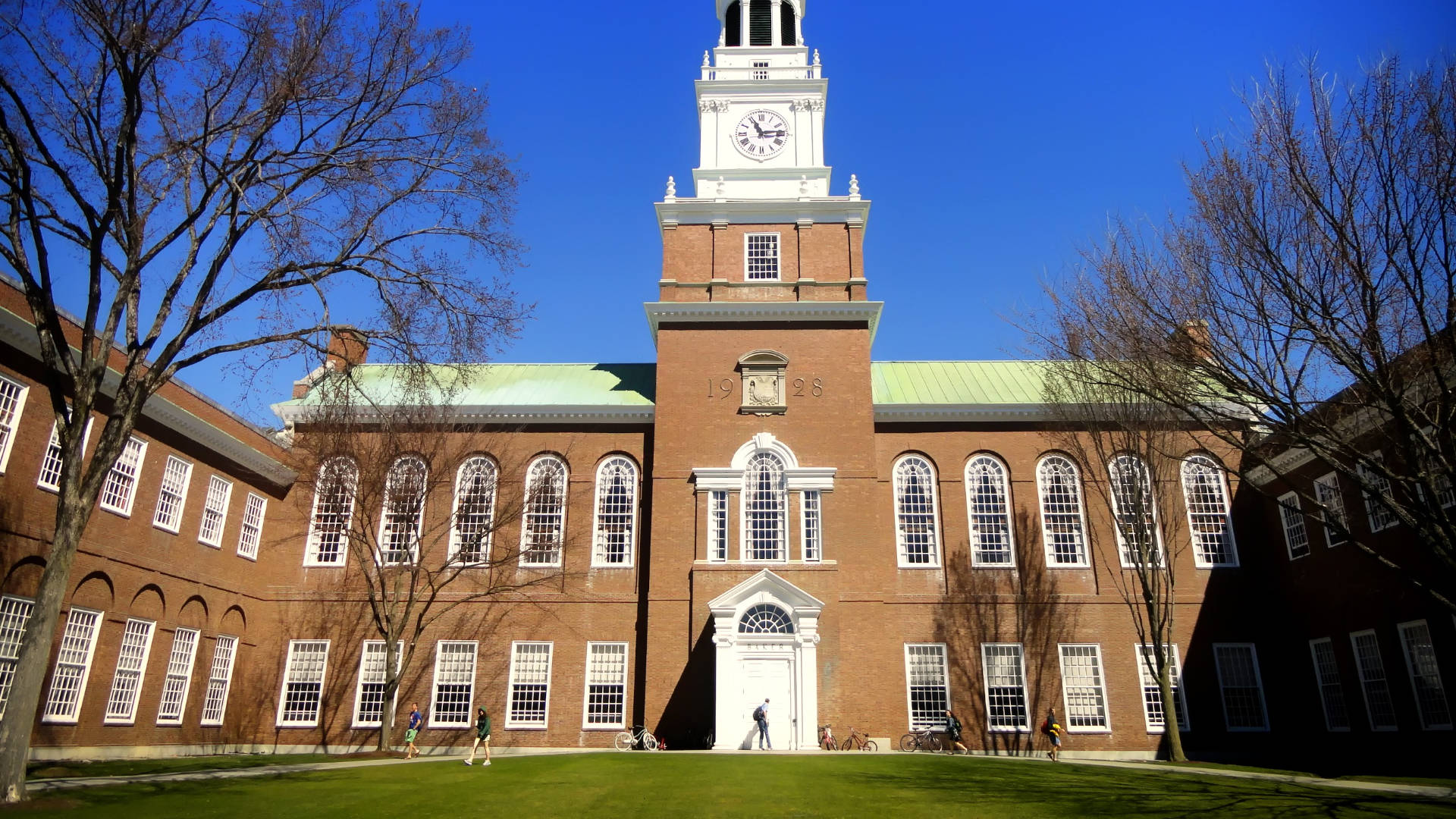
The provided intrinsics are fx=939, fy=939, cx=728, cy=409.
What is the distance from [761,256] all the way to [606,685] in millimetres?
14354

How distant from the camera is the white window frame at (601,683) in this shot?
87.9 ft

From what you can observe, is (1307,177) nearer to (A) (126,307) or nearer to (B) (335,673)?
(A) (126,307)

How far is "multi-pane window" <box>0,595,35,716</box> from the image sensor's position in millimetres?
19344

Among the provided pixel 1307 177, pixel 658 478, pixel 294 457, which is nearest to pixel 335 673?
pixel 294 457

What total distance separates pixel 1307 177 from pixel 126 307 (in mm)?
17646

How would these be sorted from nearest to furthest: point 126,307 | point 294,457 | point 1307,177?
point 1307,177, point 126,307, point 294,457

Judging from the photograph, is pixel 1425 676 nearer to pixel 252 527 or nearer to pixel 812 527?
pixel 812 527

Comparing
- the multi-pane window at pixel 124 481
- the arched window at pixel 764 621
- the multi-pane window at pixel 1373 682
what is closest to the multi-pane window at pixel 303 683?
the multi-pane window at pixel 124 481

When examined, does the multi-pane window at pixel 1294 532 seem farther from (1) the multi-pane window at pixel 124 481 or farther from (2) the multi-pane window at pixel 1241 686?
(1) the multi-pane window at pixel 124 481

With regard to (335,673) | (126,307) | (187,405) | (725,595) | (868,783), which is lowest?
(868,783)

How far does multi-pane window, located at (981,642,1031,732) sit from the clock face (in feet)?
58.7

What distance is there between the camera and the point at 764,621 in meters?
25.7

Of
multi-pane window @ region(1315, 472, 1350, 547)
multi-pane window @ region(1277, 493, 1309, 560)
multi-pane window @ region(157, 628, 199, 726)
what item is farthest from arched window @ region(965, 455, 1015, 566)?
multi-pane window @ region(157, 628, 199, 726)

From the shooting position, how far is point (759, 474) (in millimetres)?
27859
